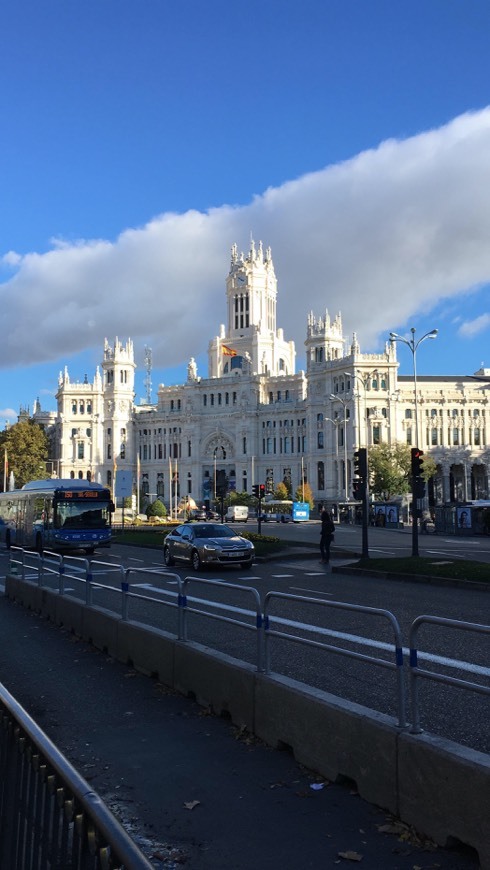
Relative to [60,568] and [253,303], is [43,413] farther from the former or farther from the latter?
[60,568]

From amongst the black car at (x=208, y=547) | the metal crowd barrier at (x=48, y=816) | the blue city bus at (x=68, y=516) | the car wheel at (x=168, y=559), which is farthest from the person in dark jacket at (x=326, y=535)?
the metal crowd barrier at (x=48, y=816)

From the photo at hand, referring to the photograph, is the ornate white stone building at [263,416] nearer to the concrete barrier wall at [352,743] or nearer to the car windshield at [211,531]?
the car windshield at [211,531]

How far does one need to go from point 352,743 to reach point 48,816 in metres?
3.04

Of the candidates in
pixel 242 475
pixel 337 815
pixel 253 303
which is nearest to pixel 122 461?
pixel 242 475

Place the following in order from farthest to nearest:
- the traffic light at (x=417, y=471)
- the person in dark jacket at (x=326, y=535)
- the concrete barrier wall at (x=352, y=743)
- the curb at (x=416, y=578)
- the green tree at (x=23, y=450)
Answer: the green tree at (x=23, y=450) → the traffic light at (x=417, y=471) → the person in dark jacket at (x=326, y=535) → the curb at (x=416, y=578) → the concrete barrier wall at (x=352, y=743)

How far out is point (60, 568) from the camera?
1488 centimetres

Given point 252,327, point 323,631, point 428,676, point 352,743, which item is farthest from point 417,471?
point 252,327

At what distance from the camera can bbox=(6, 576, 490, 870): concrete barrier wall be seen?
14.5ft

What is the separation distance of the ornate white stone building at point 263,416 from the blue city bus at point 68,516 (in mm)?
72450

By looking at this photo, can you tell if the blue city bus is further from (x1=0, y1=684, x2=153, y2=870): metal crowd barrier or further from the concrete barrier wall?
(x1=0, y1=684, x2=153, y2=870): metal crowd barrier

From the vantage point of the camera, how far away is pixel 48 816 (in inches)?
114

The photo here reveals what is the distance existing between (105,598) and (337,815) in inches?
395

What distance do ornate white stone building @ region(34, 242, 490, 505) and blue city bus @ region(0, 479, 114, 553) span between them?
72.4 metres

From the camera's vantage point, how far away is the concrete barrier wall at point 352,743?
4418mm
